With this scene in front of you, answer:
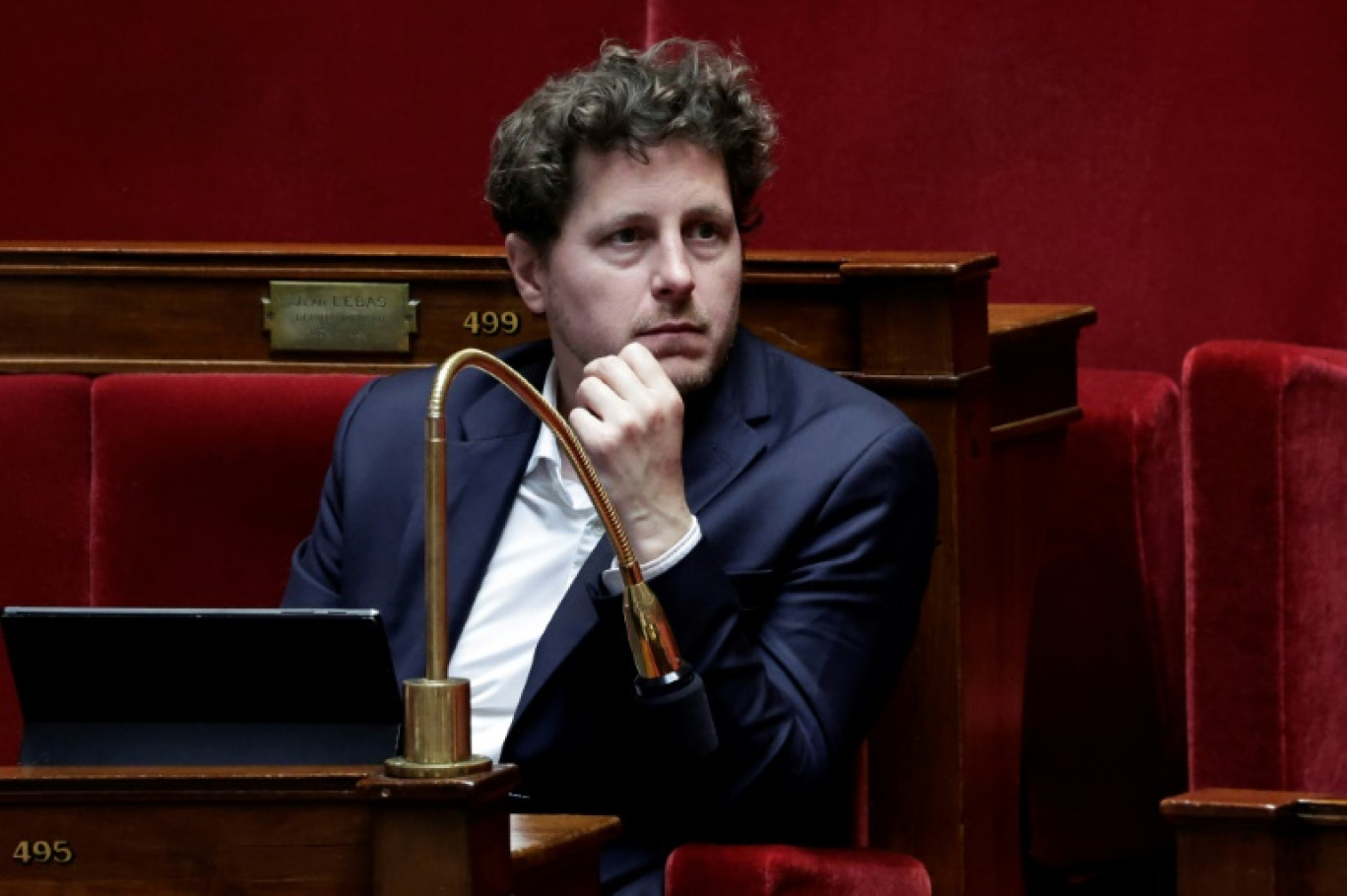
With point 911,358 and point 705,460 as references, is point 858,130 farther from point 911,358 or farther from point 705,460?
point 705,460

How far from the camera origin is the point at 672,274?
191 cm

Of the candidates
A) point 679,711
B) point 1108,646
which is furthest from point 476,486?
point 1108,646

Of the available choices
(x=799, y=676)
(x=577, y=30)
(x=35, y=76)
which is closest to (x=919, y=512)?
(x=799, y=676)

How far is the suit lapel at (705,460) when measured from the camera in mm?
1831

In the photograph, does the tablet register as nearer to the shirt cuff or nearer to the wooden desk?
the wooden desk

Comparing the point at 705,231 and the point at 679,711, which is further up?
the point at 705,231

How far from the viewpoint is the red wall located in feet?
8.98

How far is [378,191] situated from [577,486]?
3.91ft

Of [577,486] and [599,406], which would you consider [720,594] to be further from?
[577,486]

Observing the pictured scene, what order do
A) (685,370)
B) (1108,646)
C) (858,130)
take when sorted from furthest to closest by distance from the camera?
(858,130), (1108,646), (685,370)

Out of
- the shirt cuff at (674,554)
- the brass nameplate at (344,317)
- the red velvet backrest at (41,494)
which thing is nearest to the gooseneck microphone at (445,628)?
the shirt cuff at (674,554)

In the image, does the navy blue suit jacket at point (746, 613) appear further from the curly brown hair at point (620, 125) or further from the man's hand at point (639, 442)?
the curly brown hair at point (620, 125)

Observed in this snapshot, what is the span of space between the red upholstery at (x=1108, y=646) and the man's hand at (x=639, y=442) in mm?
843

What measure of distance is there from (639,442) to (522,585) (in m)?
0.27
